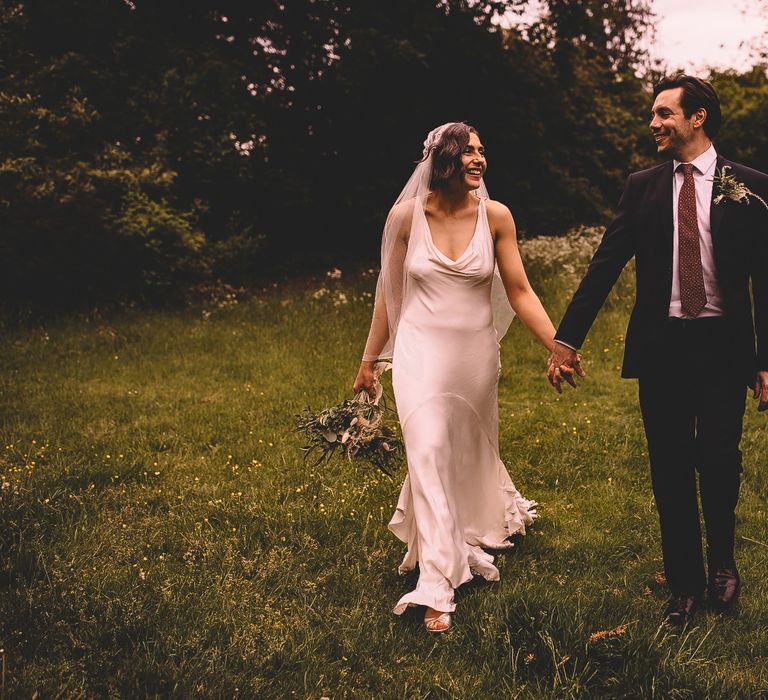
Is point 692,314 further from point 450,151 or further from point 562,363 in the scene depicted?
point 450,151

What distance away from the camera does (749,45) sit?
2906cm

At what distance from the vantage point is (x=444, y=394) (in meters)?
4.22

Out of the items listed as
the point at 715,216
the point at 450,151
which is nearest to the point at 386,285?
the point at 450,151

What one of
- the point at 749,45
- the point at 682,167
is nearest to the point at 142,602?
the point at 682,167

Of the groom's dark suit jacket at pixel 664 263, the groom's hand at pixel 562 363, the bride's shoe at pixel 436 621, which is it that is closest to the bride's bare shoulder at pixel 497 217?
the groom's dark suit jacket at pixel 664 263

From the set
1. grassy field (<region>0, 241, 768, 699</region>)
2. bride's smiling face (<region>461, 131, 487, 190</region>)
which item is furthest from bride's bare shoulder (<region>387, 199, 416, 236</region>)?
grassy field (<region>0, 241, 768, 699</region>)

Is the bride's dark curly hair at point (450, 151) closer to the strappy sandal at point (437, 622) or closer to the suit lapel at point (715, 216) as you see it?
the suit lapel at point (715, 216)

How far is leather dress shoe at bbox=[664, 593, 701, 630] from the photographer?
3801mm

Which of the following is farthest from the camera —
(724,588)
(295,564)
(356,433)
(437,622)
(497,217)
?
(295,564)

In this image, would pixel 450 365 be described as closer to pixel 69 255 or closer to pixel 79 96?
pixel 69 255

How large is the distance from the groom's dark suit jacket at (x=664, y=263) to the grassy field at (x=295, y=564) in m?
1.29

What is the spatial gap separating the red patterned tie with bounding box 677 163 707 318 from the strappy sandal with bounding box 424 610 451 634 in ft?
6.17

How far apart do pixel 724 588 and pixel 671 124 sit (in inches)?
91.6

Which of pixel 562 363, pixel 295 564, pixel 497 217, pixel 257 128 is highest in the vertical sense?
pixel 257 128
